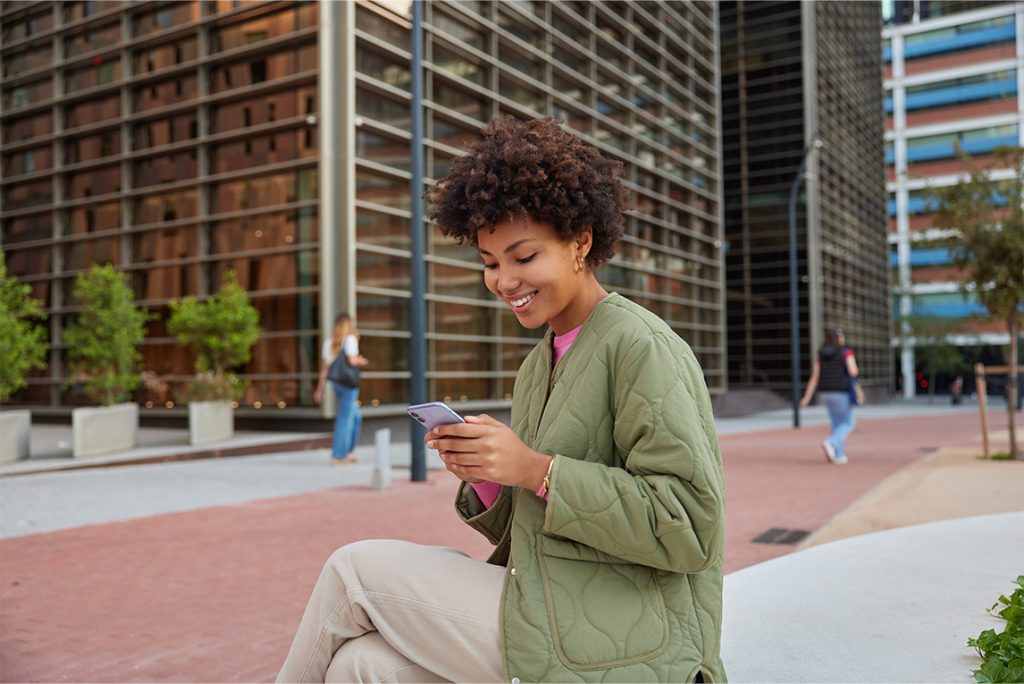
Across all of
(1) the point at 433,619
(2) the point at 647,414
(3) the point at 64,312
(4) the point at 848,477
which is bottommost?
(4) the point at 848,477

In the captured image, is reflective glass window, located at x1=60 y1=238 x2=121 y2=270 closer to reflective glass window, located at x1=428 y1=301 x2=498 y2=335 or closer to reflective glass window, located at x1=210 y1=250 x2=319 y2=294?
reflective glass window, located at x1=210 y1=250 x2=319 y2=294

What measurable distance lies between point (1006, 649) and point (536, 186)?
81.8 inches

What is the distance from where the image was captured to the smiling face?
1944mm

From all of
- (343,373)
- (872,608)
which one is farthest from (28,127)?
(872,608)

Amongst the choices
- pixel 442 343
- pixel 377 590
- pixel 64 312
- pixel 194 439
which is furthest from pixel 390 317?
pixel 377 590

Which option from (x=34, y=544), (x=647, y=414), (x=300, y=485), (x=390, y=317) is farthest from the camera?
(x=390, y=317)

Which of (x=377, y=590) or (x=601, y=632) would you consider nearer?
(x=601, y=632)

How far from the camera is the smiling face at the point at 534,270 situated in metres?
1.94

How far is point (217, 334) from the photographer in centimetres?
1432

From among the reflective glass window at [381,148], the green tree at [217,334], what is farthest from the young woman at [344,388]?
the reflective glass window at [381,148]

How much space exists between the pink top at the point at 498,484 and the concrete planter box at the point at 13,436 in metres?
11.6

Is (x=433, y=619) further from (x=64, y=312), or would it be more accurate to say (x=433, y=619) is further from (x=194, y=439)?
(x=64, y=312)

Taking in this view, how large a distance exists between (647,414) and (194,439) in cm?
1350

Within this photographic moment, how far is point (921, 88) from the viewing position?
6053cm
